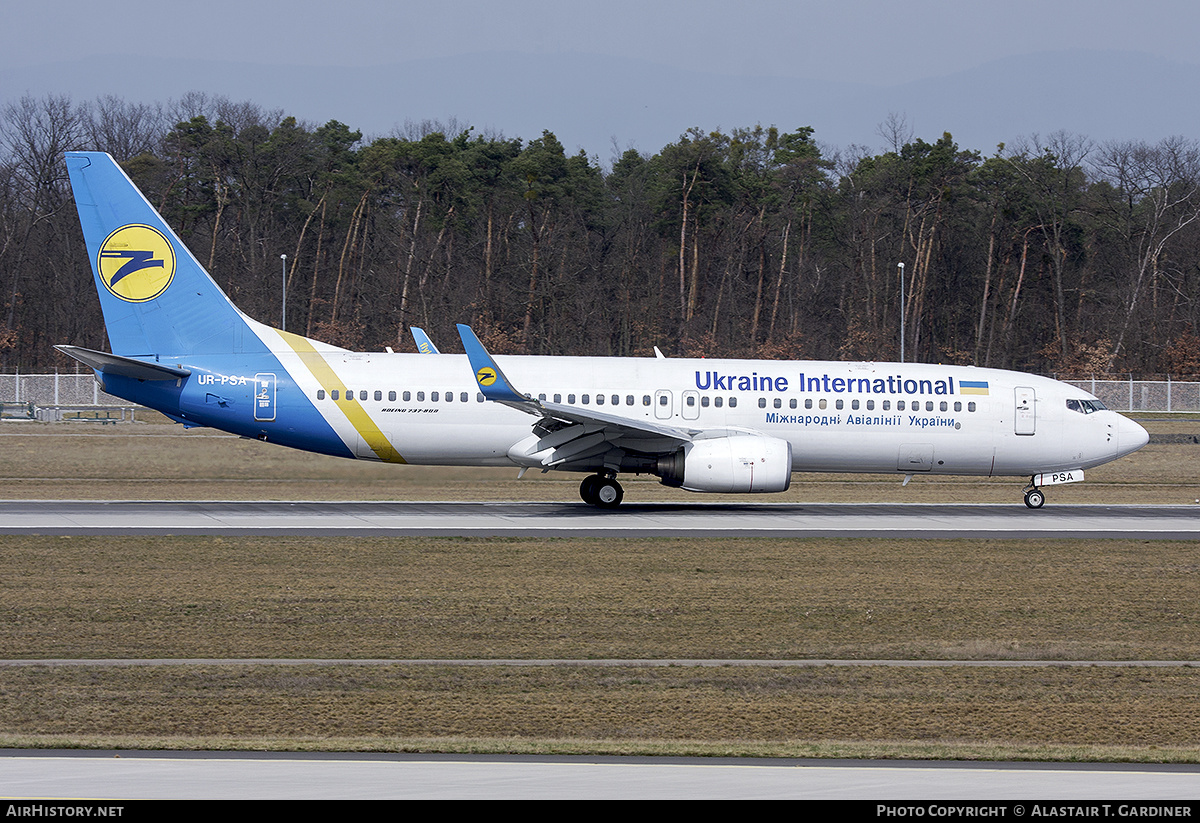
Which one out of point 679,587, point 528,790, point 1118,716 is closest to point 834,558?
point 679,587

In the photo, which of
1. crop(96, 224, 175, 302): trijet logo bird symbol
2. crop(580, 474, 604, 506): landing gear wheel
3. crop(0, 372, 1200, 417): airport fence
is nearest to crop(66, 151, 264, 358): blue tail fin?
crop(96, 224, 175, 302): trijet logo bird symbol

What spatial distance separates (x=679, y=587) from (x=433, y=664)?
17.6 ft

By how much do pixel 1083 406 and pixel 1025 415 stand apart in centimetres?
166

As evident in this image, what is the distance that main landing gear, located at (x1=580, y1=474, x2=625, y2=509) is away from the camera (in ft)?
A: 85.6

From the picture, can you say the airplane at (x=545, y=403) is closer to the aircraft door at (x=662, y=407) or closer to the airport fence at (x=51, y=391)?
the aircraft door at (x=662, y=407)

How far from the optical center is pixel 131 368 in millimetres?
25125

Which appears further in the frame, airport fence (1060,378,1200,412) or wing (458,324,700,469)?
airport fence (1060,378,1200,412)

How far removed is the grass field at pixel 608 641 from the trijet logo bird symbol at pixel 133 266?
8390mm

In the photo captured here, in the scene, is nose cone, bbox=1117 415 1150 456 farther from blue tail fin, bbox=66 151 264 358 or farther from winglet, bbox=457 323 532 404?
blue tail fin, bbox=66 151 264 358

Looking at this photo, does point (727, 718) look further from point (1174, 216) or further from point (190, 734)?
point (1174, 216)

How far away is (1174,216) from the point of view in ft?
243

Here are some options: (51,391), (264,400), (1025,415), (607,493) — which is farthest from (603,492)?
(51,391)

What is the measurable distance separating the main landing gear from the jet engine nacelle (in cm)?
160

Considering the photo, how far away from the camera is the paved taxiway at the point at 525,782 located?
5285 millimetres
